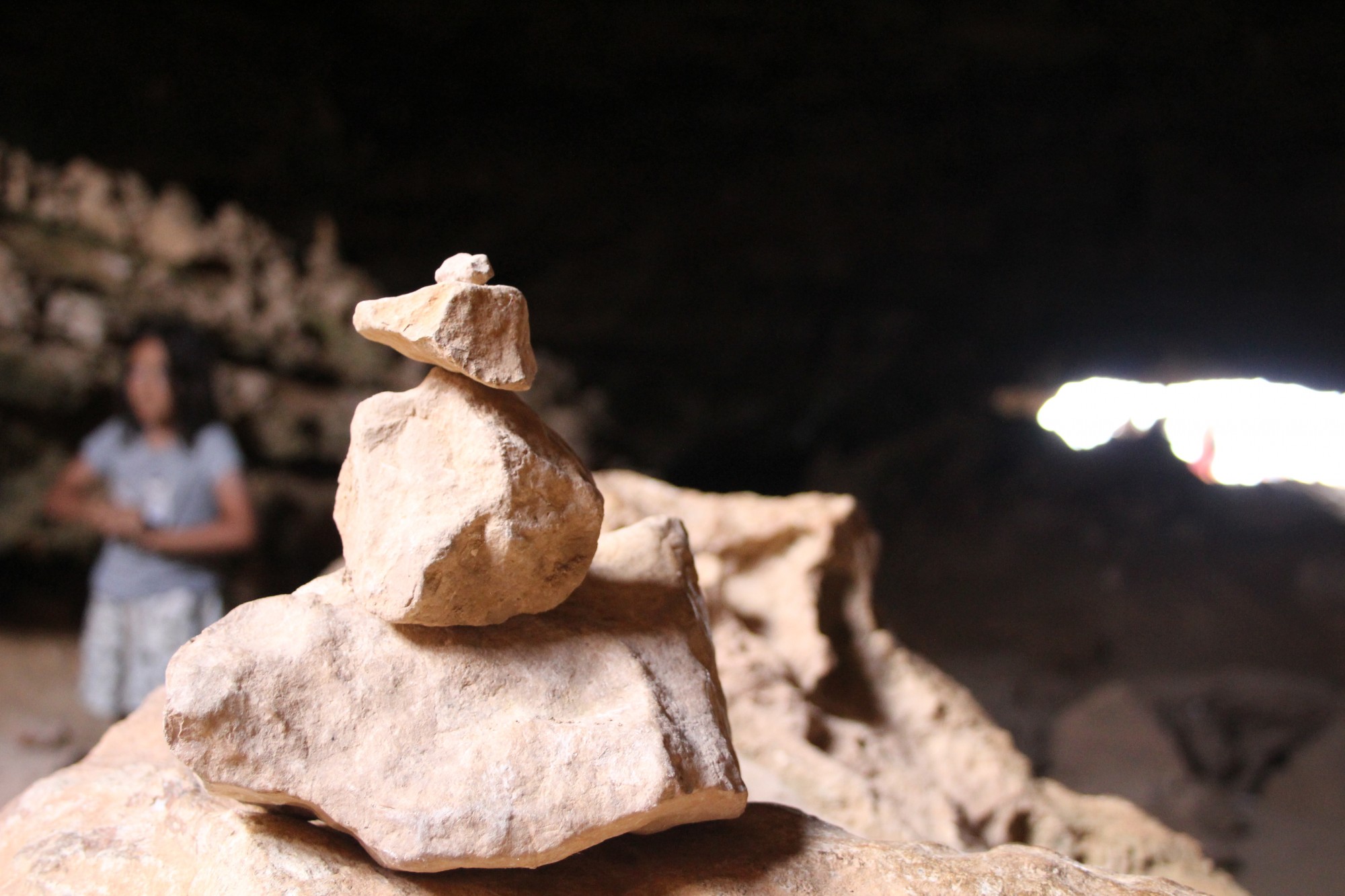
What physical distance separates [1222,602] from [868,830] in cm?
438

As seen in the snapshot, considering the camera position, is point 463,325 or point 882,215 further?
point 882,215

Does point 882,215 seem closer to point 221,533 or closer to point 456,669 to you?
point 221,533

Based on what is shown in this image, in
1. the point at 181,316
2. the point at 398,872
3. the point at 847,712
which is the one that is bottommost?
the point at 398,872

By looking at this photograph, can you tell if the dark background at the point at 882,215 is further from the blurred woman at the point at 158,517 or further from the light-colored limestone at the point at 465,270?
the light-colored limestone at the point at 465,270

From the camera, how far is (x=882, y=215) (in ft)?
17.9

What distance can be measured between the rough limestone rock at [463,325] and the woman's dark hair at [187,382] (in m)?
1.57

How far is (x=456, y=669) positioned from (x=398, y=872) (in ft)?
0.68

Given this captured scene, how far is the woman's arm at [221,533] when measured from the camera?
2.25 m

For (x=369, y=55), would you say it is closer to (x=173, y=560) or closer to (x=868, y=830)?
(x=173, y=560)

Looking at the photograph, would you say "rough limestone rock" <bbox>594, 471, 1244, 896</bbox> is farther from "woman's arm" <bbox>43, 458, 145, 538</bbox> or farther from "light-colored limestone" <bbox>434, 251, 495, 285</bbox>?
"woman's arm" <bbox>43, 458, 145, 538</bbox>

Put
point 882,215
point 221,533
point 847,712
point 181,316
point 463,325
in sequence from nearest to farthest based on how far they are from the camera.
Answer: point 463,325
point 847,712
point 221,533
point 181,316
point 882,215

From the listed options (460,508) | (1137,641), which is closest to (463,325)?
(460,508)

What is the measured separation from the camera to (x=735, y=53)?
15.5 ft

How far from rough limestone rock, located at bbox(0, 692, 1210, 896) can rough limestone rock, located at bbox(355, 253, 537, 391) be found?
0.51 m
